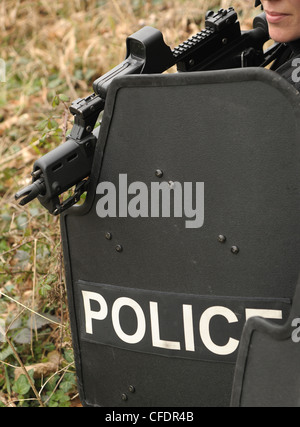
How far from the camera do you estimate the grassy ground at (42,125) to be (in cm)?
217

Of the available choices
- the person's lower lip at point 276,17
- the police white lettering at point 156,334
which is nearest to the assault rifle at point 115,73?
the person's lower lip at point 276,17

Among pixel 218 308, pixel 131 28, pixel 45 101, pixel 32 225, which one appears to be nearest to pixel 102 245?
pixel 218 308

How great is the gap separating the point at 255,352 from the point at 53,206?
540 millimetres

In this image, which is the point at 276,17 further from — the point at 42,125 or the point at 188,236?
the point at 42,125

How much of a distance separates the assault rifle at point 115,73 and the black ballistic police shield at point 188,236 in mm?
44

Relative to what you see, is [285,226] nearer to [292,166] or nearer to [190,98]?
[292,166]

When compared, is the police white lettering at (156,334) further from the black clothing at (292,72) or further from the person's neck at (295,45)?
the person's neck at (295,45)

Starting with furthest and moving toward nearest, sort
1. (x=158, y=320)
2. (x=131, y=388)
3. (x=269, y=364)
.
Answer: (x=131, y=388), (x=158, y=320), (x=269, y=364)

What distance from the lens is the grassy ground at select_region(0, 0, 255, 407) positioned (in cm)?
217

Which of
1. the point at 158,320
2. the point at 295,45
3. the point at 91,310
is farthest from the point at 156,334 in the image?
the point at 295,45

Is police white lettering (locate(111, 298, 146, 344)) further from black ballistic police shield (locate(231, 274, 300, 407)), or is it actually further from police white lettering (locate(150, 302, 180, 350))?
black ballistic police shield (locate(231, 274, 300, 407))

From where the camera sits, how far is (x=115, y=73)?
5.29 ft

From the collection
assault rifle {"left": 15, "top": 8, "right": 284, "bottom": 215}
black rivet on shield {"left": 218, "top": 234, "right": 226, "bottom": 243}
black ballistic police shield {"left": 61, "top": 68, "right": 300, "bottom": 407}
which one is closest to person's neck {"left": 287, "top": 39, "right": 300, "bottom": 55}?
assault rifle {"left": 15, "top": 8, "right": 284, "bottom": 215}

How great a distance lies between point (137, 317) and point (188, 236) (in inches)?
9.5
